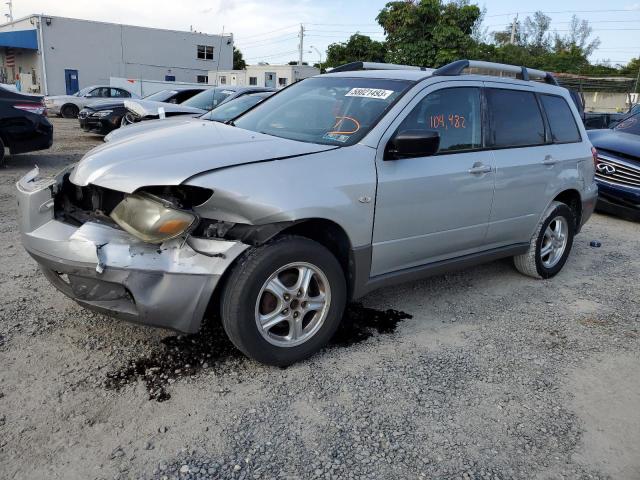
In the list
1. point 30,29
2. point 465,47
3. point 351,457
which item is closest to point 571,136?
point 351,457

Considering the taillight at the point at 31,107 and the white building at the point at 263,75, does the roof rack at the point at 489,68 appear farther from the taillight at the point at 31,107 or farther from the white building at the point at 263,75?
the white building at the point at 263,75

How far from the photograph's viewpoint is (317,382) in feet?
10.1

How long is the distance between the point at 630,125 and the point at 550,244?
549 centimetres

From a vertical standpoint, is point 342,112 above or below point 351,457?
above

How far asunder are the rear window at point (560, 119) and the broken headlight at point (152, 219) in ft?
11.7

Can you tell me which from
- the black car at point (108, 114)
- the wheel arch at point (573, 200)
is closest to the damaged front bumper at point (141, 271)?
the wheel arch at point (573, 200)

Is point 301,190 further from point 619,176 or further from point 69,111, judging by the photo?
point 69,111

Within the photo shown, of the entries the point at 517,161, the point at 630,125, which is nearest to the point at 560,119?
the point at 517,161

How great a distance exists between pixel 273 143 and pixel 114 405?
5.68ft

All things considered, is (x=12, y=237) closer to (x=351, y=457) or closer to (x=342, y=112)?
(x=342, y=112)

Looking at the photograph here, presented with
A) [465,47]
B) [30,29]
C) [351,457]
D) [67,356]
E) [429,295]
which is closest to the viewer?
[351,457]

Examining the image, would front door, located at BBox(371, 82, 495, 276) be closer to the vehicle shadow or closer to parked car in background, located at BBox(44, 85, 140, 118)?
the vehicle shadow

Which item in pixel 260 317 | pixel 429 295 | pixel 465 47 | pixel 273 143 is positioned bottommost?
pixel 429 295

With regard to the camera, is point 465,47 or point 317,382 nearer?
point 317,382
